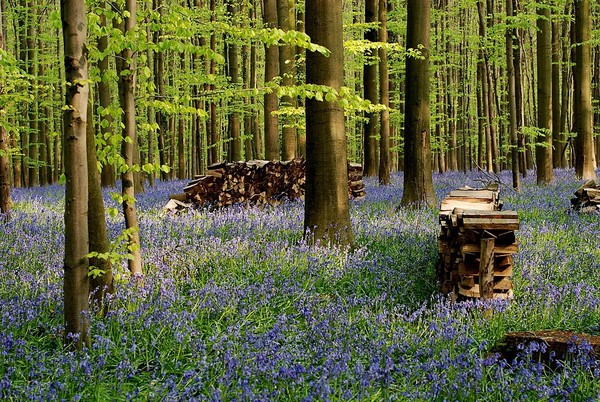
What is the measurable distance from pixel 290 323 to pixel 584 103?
14.7m

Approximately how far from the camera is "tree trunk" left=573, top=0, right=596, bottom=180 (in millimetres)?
16281

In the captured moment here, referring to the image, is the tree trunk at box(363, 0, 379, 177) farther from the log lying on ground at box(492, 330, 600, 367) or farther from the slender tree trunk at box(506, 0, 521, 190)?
the log lying on ground at box(492, 330, 600, 367)

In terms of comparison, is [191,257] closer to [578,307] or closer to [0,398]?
[0,398]

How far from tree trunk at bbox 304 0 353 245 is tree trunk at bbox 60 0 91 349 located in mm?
4000

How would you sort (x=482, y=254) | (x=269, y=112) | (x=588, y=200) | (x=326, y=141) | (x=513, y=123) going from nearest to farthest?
(x=482, y=254) → (x=326, y=141) → (x=588, y=200) → (x=513, y=123) → (x=269, y=112)

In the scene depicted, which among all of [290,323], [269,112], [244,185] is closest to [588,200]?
[244,185]

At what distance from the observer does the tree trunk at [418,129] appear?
11891mm

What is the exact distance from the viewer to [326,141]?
768cm

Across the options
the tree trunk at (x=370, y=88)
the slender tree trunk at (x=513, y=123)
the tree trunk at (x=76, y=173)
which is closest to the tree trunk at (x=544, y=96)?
the slender tree trunk at (x=513, y=123)

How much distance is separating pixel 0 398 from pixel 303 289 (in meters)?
3.11

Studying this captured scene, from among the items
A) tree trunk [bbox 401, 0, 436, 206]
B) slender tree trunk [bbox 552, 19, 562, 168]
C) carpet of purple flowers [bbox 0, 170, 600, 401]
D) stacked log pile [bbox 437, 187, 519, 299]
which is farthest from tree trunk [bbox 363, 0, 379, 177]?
stacked log pile [bbox 437, 187, 519, 299]

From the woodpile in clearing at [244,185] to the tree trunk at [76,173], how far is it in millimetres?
8258

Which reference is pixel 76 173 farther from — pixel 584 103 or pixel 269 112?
pixel 584 103

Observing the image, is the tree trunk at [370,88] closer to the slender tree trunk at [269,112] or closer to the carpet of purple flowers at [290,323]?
the slender tree trunk at [269,112]
